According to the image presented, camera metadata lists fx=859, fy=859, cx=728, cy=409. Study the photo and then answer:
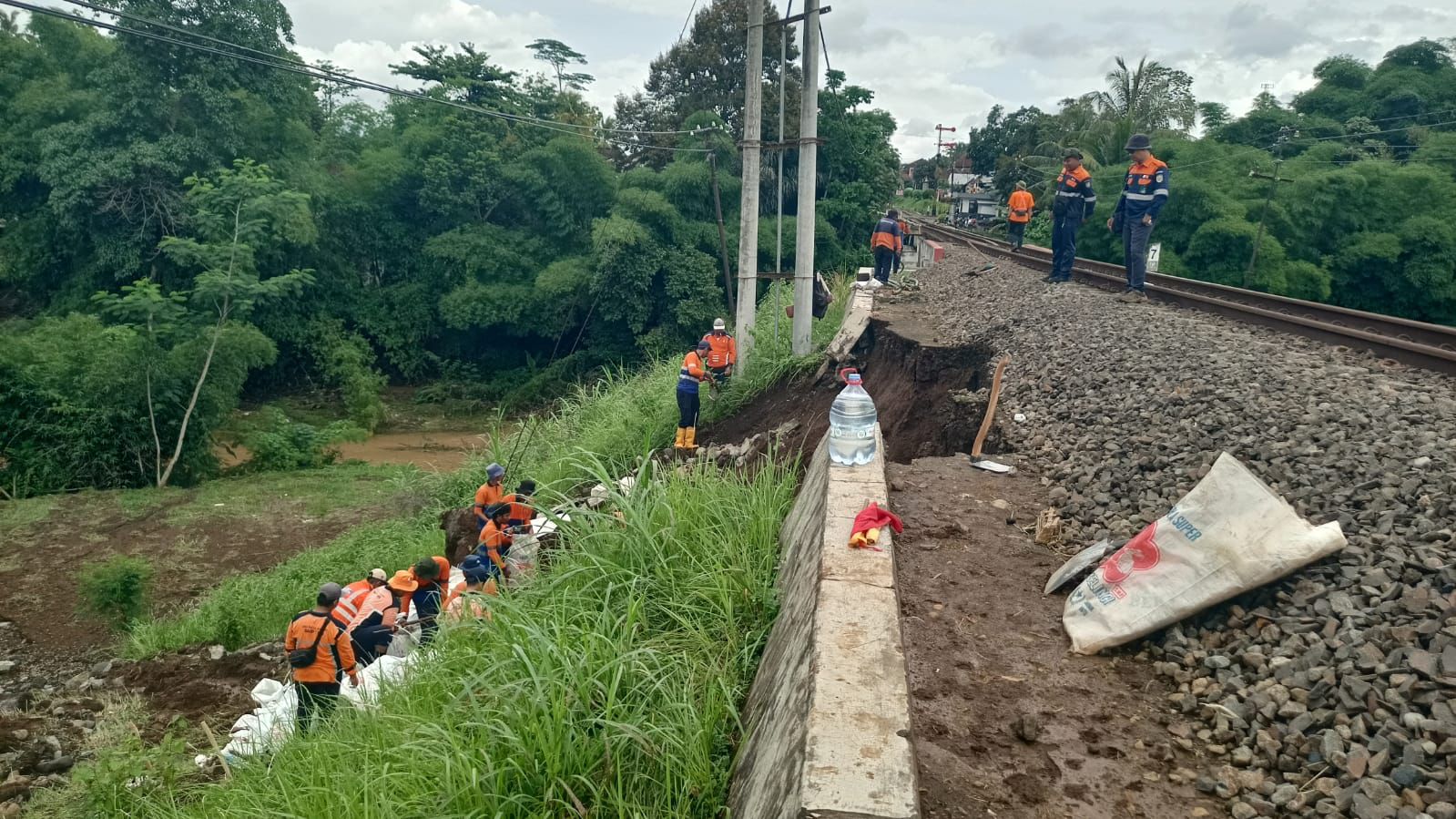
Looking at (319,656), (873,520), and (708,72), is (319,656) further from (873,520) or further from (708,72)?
(708,72)

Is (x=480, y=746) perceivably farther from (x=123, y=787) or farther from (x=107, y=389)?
(x=107, y=389)

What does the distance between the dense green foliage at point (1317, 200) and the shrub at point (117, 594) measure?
80.8 feet

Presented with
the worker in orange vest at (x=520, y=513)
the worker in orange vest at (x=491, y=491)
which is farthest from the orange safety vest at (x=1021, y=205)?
the worker in orange vest at (x=520, y=513)

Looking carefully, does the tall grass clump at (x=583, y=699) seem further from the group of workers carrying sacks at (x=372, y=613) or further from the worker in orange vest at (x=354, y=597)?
the worker in orange vest at (x=354, y=597)

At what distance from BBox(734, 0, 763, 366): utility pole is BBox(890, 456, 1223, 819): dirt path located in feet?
25.0

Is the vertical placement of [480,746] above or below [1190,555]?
below

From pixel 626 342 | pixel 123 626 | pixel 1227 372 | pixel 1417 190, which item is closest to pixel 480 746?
pixel 1227 372

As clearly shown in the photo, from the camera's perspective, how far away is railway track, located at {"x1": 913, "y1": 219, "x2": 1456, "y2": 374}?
6047 mm

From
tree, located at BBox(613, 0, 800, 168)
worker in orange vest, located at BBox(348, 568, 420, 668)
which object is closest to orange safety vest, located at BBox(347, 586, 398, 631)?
worker in orange vest, located at BBox(348, 568, 420, 668)

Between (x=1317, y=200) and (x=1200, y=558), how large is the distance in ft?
94.5

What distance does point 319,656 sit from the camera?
19.6 ft

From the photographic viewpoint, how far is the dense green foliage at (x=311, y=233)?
54.4ft

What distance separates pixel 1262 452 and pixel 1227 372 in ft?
5.04

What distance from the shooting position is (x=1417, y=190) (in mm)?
25828
